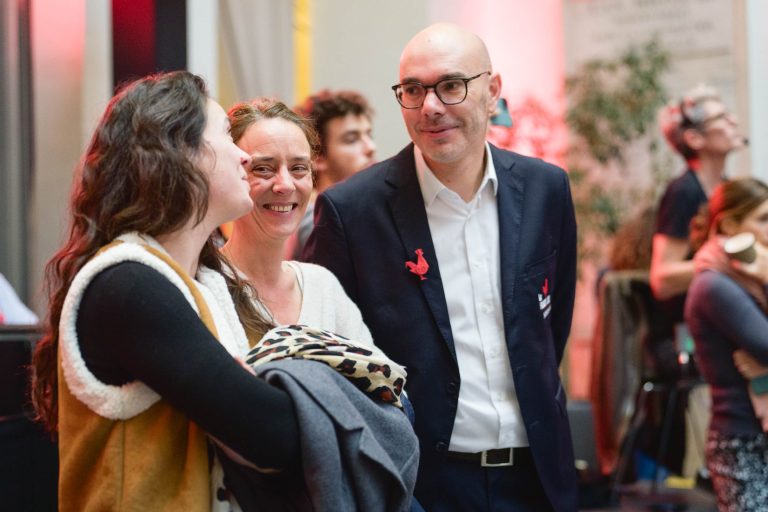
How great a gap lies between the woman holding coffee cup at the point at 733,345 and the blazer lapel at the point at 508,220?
1.17 m

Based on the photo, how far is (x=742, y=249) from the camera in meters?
3.36

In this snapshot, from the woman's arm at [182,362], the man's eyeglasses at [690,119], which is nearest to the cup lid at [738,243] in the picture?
the man's eyeglasses at [690,119]

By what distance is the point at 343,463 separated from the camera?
1.59m

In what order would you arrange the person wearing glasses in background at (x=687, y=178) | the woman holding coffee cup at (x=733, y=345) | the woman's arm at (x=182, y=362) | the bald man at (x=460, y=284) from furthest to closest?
the person wearing glasses in background at (x=687, y=178) < the woman holding coffee cup at (x=733, y=345) < the bald man at (x=460, y=284) < the woman's arm at (x=182, y=362)

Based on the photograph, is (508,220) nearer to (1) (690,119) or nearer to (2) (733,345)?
(2) (733,345)

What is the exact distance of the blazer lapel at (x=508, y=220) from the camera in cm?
240

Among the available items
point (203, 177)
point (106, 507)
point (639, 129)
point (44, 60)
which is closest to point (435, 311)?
point (203, 177)

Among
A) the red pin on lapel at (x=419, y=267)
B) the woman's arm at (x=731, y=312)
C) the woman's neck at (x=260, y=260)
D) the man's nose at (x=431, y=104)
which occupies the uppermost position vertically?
the man's nose at (x=431, y=104)

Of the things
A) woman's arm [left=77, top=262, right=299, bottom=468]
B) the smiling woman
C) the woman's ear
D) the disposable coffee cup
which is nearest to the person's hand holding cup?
the disposable coffee cup

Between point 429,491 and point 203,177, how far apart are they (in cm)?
100

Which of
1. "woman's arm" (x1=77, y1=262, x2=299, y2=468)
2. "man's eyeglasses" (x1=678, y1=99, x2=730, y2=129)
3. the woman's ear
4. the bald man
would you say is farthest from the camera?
"man's eyeglasses" (x1=678, y1=99, x2=730, y2=129)

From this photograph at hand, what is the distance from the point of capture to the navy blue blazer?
7.73 feet

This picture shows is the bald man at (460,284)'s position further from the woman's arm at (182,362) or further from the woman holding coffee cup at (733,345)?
→ the woman holding coffee cup at (733,345)

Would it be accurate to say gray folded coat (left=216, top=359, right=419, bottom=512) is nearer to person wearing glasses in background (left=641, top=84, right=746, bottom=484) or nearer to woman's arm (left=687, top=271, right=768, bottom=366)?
woman's arm (left=687, top=271, right=768, bottom=366)
